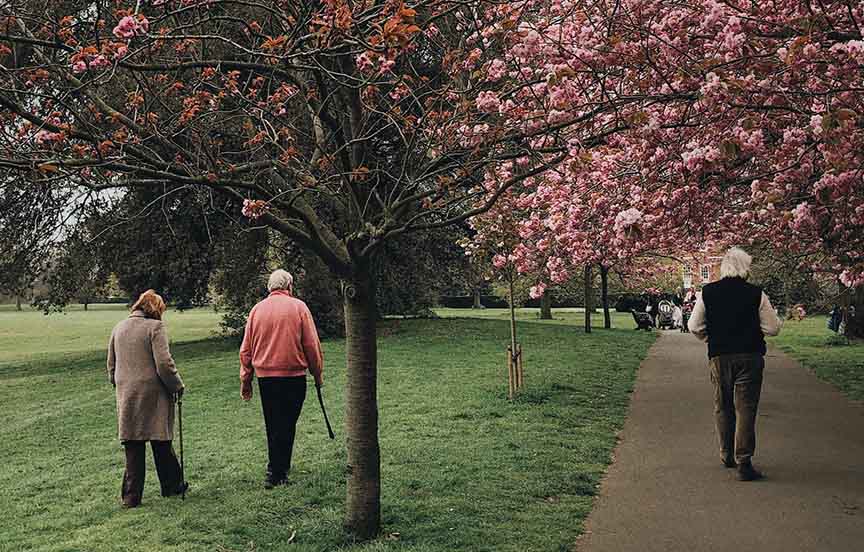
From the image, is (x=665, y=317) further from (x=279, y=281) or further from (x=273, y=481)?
(x=273, y=481)

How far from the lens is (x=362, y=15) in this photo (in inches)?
212

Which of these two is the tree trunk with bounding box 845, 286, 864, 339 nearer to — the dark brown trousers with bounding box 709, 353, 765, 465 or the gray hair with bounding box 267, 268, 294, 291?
the dark brown trousers with bounding box 709, 353, 765, 465

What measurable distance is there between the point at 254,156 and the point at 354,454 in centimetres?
273

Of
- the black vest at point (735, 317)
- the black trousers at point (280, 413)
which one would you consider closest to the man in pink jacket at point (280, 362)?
the black trousers at point (280, 413)

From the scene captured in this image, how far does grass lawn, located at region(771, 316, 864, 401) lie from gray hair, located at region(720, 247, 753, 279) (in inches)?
263

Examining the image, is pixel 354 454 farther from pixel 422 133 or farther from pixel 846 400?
pixel 846 400

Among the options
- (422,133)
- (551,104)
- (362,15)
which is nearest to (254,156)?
(422,133)

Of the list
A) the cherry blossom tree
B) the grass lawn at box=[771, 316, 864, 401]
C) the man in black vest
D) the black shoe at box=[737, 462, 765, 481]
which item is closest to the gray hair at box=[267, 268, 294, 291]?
the cherry blossom tree

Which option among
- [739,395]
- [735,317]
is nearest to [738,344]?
[735,317]

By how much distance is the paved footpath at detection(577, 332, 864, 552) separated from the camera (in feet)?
19.0

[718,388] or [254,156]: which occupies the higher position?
[254,156]

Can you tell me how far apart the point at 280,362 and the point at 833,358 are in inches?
669

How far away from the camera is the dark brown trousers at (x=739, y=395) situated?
7.56m

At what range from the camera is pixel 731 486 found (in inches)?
288
